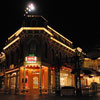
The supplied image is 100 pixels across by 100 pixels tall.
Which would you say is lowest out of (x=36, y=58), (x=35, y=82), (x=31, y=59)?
(x=35, y=82)

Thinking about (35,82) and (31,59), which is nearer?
(31,59)

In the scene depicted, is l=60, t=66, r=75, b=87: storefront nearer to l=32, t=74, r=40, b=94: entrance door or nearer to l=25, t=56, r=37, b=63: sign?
l=32, t=74, r=40, b=94: entrance door

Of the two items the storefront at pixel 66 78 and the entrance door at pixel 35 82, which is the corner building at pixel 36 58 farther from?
the storefront at pixel 66 78

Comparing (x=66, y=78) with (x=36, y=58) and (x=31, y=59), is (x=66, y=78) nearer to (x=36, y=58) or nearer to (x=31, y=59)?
(x=36, y=58)

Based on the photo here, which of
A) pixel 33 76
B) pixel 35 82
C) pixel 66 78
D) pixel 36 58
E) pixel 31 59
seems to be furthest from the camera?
pixel 66 78

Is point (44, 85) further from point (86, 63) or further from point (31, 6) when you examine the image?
point (86, 63)

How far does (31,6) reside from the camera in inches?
1298

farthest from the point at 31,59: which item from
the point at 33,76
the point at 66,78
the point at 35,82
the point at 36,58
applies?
the point at 66,78

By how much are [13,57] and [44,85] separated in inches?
334

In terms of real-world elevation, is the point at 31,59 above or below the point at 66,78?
above

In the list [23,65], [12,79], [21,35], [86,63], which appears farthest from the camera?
[86,63]

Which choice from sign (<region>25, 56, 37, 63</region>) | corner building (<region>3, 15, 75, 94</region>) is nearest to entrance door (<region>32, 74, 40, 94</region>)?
corner building (<region>3, 15, 75, 94</region>)

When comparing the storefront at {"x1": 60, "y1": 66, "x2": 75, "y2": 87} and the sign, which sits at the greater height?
the sign

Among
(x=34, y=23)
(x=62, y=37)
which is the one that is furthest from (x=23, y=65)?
(x=62, y=37)
